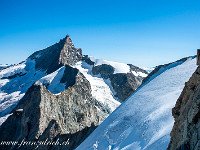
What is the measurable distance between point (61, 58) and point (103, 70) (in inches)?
1081

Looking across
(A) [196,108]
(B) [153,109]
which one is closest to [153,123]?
(B) [153,109]

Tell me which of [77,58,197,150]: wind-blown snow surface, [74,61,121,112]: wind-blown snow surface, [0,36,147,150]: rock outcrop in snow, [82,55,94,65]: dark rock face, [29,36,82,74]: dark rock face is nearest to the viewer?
[77,58,197,150]: wind-blown snow surface

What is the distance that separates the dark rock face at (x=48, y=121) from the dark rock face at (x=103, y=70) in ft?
182

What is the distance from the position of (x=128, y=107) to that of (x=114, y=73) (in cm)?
7920

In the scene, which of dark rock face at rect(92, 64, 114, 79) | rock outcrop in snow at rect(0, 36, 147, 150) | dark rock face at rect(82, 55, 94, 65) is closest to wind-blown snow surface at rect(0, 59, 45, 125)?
rock outcrop in snow at rect(0, 36, 147, 150)

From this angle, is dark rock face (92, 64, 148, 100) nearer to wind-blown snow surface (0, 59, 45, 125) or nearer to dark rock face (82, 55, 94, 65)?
dark rock face (82, 55, 94, 65)

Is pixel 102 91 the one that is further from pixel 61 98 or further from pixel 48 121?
pixel 48 121

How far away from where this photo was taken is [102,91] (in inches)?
3228

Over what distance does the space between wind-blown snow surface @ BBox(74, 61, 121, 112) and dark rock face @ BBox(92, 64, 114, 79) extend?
9.59 feet

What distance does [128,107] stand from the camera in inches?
758

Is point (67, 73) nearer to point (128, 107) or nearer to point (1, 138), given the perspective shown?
point (1, 138)

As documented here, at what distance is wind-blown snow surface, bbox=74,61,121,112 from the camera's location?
71.4 meters

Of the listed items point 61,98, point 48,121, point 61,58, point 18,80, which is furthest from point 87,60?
point 48,121

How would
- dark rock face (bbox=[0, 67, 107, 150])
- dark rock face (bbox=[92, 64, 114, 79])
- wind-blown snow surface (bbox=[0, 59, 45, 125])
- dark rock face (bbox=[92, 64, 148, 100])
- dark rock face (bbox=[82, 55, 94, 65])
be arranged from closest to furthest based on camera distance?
dark rock face (bbox=[0, 67, 107, 150]), dark rock face (bbox=[92, 64, 148, 100]), wind-blown snow surface (bbox=[0, 59, 45, 125]), dark rock face (bbox=[92, 64, 114, 79]), dark rock face (bbox=[82, 55, 94, 65])
